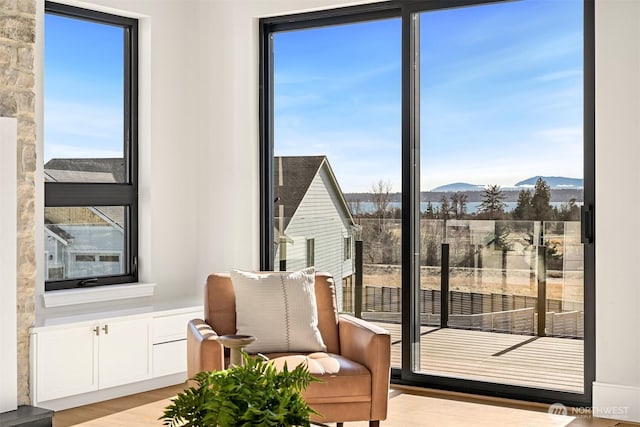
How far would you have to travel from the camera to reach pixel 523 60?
5.22m

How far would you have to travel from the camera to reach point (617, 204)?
15.7 ft

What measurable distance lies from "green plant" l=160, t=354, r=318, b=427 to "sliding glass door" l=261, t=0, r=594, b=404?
306cm

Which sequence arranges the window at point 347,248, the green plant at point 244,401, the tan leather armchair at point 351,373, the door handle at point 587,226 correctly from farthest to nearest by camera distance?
1. the window at point 347,248
2. the door handle at point 587,226
3. the tan leather armchair at point 351,373
4. the green plant at point 244,401

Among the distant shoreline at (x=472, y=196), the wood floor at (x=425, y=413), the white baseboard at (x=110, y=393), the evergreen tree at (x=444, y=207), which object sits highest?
the distant shoreline at (x=472, y=196)

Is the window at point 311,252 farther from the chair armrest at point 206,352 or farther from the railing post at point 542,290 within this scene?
the chair armrest at point 206,352

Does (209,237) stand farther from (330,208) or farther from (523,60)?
(523,60)

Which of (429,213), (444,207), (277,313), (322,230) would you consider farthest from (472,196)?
(277,313)

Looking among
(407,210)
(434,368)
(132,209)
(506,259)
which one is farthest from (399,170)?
(132,209)

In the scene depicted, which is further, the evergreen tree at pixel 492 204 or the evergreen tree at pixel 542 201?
the evergreen tree at pixel 492 204

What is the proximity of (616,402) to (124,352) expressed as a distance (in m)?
2.94

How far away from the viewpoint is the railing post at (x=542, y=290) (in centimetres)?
514

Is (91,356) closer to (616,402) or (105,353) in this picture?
(105,353)

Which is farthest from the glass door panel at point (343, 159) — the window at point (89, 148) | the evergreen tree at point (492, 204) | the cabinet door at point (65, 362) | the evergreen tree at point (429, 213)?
the cabinet door at point (65, 362)

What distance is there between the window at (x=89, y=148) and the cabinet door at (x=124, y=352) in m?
0.61
